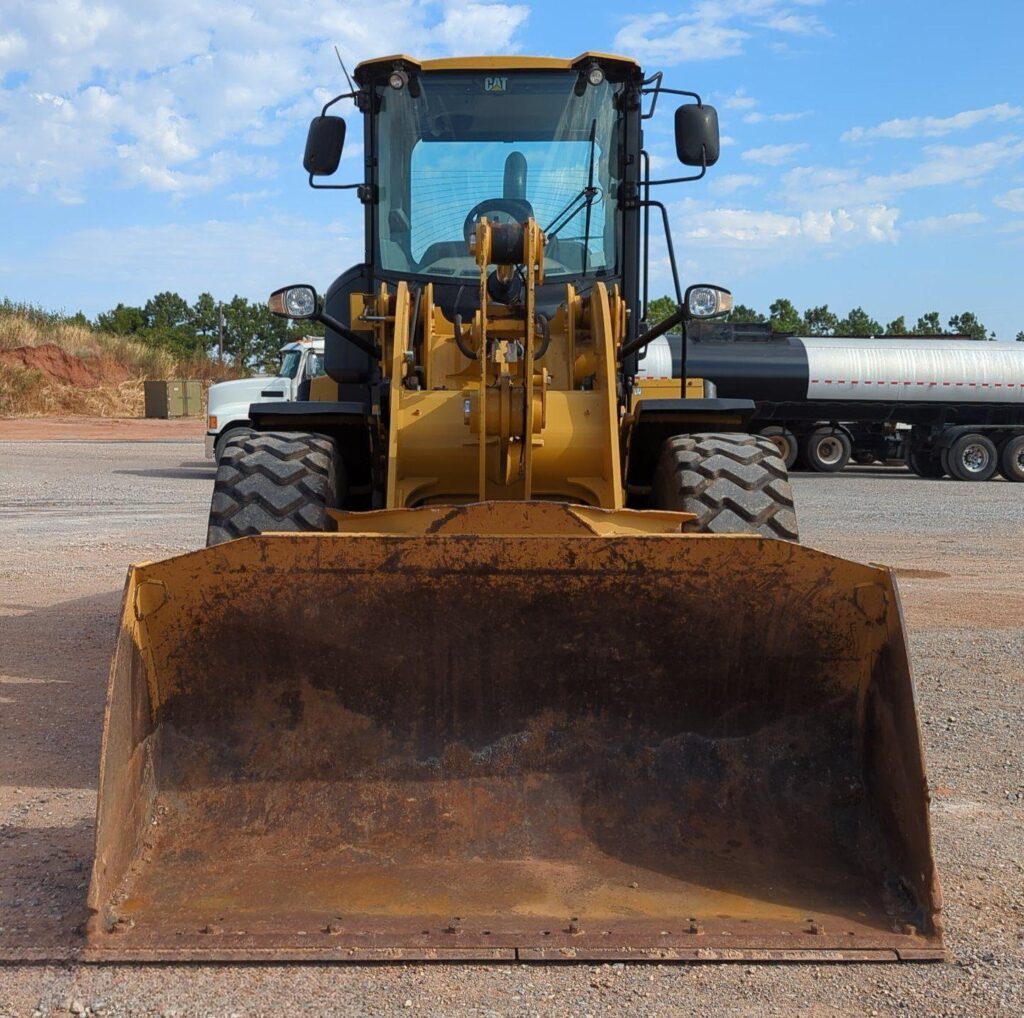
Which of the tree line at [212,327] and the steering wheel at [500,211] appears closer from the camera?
the steering wheel at [500,211]

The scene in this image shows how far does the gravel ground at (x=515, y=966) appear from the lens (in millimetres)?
2955

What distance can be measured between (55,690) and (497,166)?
10.9 feet

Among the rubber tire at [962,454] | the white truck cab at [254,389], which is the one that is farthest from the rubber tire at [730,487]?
the rubber tire at [962,454]

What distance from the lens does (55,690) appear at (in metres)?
6.05

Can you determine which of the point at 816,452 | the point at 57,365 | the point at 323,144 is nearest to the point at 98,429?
the point at 57,365

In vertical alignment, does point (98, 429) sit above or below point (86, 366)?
below

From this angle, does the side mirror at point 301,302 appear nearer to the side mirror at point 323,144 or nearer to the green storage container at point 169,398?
the side mirror at point 323,144

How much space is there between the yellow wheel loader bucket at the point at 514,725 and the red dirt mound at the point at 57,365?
4411cm

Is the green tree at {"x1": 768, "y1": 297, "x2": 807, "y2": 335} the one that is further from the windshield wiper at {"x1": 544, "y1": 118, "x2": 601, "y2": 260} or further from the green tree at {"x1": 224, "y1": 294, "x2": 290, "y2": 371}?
the windshield wiper at {"x1": 544, "y1": 118, "x2": 601, "y2": 260}

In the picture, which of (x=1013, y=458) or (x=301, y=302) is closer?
(x=301, y=302)

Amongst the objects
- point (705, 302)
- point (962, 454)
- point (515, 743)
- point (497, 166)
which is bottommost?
point (515, 743)

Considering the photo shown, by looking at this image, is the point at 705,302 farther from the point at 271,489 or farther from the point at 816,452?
the point at 816,452

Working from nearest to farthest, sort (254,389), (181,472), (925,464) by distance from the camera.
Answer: (254,389) → (181,472) → (925,464)

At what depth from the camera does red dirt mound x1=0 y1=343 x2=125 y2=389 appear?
148 ft
